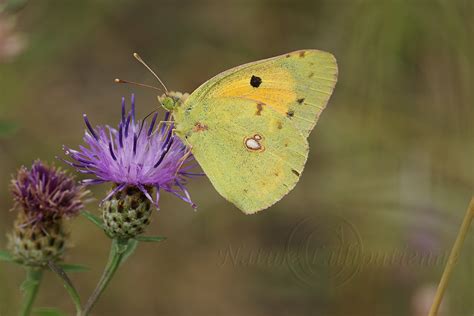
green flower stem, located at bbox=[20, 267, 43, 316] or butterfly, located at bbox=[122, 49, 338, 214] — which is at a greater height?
butterfly, located at bbox=[122, 49, 338, 214]

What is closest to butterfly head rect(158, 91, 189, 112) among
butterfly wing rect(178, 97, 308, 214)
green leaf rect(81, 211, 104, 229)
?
butterfly wing rect(178, 97, 308, 214)

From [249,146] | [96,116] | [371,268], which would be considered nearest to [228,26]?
[96,116]

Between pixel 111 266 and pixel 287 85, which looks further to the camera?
pixel 287 85

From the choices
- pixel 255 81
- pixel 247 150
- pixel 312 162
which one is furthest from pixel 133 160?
pixel 312 162

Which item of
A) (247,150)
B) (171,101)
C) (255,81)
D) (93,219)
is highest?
(255,81)

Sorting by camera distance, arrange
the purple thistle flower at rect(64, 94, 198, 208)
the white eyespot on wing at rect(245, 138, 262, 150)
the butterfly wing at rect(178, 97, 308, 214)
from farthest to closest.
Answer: the white eyespot on wing at rect(245, 138, 262, 150) → the butterfly wing at rect(178, 97, 308, 214) → the purple thistle flower at rect(64, 94, 198, 208)

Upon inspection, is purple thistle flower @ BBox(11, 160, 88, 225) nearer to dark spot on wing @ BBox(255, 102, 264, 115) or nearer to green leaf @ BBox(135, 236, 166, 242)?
green leaf @ BBox(135, 236, 166, 242)

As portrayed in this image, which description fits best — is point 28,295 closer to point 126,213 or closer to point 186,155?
point 126,213
